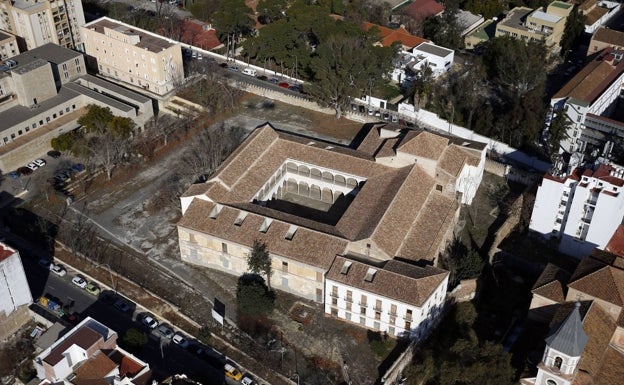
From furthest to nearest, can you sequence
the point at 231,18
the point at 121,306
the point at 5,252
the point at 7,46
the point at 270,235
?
the point at 231,18 < the point at 7,46 < the point at 270,235 < the point at 121,306 < the point at 5,252

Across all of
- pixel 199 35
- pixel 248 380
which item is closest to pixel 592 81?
pixel 248 380

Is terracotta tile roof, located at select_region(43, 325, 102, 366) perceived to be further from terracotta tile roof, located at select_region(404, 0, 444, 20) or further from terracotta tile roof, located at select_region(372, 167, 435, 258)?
terracotta tile roof, located at select_region(404, 0, 444, 20)

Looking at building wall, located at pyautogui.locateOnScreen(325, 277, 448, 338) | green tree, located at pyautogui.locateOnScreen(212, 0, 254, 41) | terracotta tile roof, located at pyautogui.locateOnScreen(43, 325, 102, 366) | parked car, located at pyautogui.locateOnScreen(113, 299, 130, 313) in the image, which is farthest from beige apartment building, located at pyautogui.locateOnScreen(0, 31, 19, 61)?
building wall, located at pyautogui.locateOnScreen(325, 277, 448, 338)

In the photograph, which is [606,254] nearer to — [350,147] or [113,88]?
[350,147]

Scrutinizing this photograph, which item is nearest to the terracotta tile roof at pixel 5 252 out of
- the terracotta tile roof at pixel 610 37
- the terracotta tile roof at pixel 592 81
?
the terracotta tile roof at pixel 592 81

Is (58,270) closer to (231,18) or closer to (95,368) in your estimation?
(95,368)

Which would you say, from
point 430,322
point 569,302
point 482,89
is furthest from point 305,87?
point 569,302
